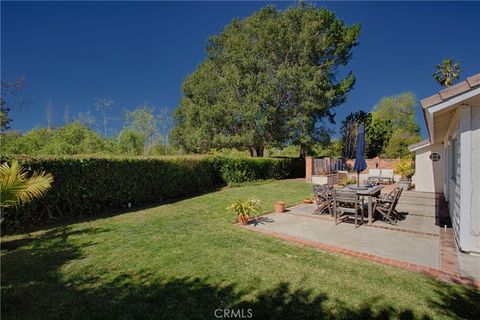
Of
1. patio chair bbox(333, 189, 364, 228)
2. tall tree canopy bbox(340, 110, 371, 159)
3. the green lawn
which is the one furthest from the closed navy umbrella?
tall tree canopy bbox(340, 110, 371, 159)

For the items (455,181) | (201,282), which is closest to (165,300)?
(201,282)

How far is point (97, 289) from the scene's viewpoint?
144 inches

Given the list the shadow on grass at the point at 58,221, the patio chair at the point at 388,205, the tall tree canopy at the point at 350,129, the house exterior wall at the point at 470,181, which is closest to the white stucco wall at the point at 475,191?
the house exterior wall at the point at 470,181

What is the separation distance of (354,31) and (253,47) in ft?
38.3

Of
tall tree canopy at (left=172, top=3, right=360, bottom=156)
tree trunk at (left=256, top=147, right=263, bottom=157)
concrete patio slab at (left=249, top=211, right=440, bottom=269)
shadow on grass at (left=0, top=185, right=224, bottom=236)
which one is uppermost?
tall tree canopy at (left=172, top=3, right=360, bottom=156)

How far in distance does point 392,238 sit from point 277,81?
66.4ft

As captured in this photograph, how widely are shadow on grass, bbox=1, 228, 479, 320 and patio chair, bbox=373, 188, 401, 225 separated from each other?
361 cm

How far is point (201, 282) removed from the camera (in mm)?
3834

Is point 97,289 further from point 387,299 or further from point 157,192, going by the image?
point 157,192

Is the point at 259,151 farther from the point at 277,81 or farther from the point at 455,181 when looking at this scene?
the point at 455,181

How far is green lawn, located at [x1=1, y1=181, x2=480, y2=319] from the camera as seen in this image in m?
3.12

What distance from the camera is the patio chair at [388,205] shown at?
7.06 meters

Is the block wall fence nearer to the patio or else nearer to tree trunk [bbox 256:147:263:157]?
tree trunk [bbox 256:147:263:157]

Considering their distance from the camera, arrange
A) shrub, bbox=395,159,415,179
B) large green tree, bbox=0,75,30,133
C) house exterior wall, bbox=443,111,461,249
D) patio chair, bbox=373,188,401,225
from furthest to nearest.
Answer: shrub, bbox=395,159,415,179, large green tree, bbox=0,75,30,133, patio chair, bbox=373,188,401,225, house exterior wall, bbox=443,111,461,249
